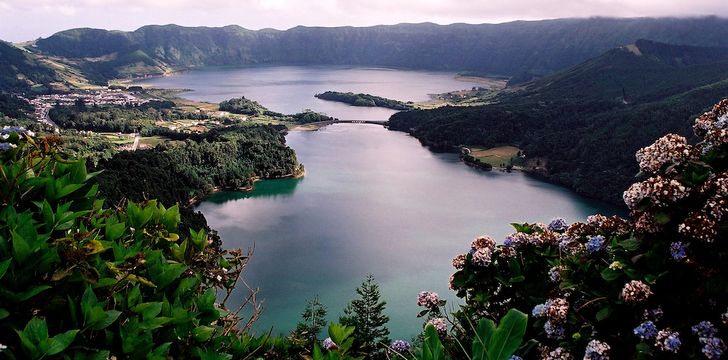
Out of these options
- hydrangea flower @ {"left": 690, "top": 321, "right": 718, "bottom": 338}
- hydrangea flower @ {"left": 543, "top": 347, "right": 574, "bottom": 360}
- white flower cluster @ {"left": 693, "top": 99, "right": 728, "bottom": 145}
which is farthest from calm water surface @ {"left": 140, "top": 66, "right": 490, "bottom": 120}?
hydrangea flower @ {"left": 690, "top": 321, "right": 718, "bottom": 338}

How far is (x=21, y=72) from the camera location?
435 ft

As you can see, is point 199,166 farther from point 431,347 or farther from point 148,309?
point 431,347

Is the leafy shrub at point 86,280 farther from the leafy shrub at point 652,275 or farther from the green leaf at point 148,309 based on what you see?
the leafy shrub at point 652,275

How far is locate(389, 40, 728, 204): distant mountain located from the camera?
56.6m

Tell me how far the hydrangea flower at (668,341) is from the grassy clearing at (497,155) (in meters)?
58.2

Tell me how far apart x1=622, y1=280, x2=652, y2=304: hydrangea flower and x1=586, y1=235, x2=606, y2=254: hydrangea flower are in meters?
0.51

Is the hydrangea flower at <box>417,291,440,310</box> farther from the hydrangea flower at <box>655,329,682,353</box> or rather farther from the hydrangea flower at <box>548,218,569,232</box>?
the hydrangea flower at <box>655,329,682,353</box>

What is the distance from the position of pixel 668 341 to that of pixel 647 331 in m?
0.12

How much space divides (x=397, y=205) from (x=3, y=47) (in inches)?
5870

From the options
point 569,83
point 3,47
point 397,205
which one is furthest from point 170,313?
point 3,47

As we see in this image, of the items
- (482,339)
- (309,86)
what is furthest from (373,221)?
(309,86)

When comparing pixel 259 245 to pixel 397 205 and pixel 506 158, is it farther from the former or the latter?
pixel 506 158

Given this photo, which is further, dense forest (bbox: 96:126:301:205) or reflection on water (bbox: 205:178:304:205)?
reflection on water (bbox: 205:178:304:205)

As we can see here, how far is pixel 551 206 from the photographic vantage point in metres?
45.2
